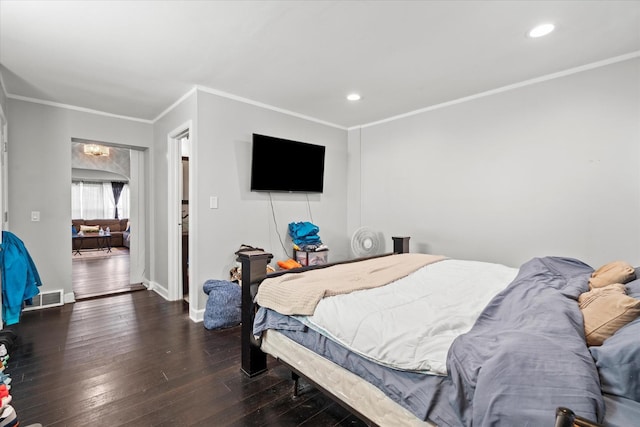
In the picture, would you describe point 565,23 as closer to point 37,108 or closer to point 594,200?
point 594,200

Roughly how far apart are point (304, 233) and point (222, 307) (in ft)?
4.58

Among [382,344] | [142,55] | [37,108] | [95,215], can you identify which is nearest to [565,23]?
[382,344]

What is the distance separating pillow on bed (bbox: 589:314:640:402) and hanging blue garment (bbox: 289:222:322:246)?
3162 millimetres

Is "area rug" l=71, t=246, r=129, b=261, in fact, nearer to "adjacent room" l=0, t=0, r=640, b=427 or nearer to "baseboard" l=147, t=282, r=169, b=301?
"adjacent room" l=0, t=0, r=640, b=427

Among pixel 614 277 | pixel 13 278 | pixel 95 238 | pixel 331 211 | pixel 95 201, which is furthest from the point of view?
pixel 95 201

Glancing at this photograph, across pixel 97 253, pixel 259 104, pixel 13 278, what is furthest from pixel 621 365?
pixel 97 253

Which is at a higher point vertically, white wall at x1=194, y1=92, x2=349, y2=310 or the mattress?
white wall at x1=194, y1=92, x2=349, y2=310

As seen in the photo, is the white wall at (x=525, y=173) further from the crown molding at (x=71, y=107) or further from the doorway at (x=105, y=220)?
the doorway at (x=105, y=220)

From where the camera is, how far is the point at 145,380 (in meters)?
2.08

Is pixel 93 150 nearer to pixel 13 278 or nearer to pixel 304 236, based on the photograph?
pixel 13 278

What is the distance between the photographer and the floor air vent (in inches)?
138

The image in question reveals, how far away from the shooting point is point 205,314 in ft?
9.83

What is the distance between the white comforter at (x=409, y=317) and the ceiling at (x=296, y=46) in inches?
69.5

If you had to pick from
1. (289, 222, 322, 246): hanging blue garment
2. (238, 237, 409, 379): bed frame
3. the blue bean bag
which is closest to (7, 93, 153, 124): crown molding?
(289, 222, 322, 246): hanging blue garment
